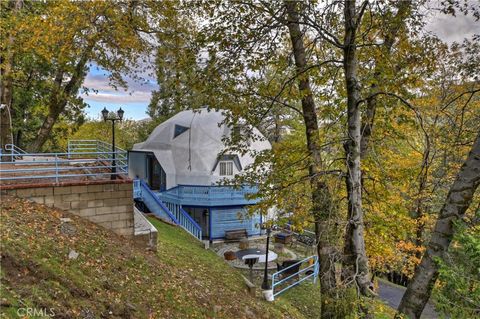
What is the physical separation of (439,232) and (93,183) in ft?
24.3

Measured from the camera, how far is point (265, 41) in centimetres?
693

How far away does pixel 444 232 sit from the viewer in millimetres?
4336

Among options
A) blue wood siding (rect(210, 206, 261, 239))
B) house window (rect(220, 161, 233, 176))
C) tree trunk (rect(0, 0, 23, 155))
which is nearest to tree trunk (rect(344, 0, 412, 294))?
tree trunk (rect(0, 0, 23, 155))

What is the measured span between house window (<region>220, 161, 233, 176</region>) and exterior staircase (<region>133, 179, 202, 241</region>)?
13.0 ft

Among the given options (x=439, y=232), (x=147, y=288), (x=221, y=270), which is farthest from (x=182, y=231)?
(x=439, y=232)

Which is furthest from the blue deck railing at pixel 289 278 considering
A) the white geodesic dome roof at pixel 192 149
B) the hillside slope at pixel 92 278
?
the white geodesic dome roof at pixel 192 149

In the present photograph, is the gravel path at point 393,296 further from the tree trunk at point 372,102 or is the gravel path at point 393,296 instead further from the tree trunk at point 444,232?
the tree trunk at point 444,232

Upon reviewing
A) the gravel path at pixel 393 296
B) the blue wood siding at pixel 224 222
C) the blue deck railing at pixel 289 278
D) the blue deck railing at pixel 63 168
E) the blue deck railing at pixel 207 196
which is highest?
the blue deck railing at pixel 63 168

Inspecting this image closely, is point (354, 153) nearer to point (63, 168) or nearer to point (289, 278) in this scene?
point (63, 168)

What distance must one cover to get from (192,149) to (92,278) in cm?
1631

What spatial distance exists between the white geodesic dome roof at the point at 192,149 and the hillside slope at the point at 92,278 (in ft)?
38.9

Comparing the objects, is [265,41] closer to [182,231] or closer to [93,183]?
[93,183]

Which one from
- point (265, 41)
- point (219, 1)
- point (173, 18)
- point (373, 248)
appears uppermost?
point (173, 18)

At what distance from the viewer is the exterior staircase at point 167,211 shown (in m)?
17.8
